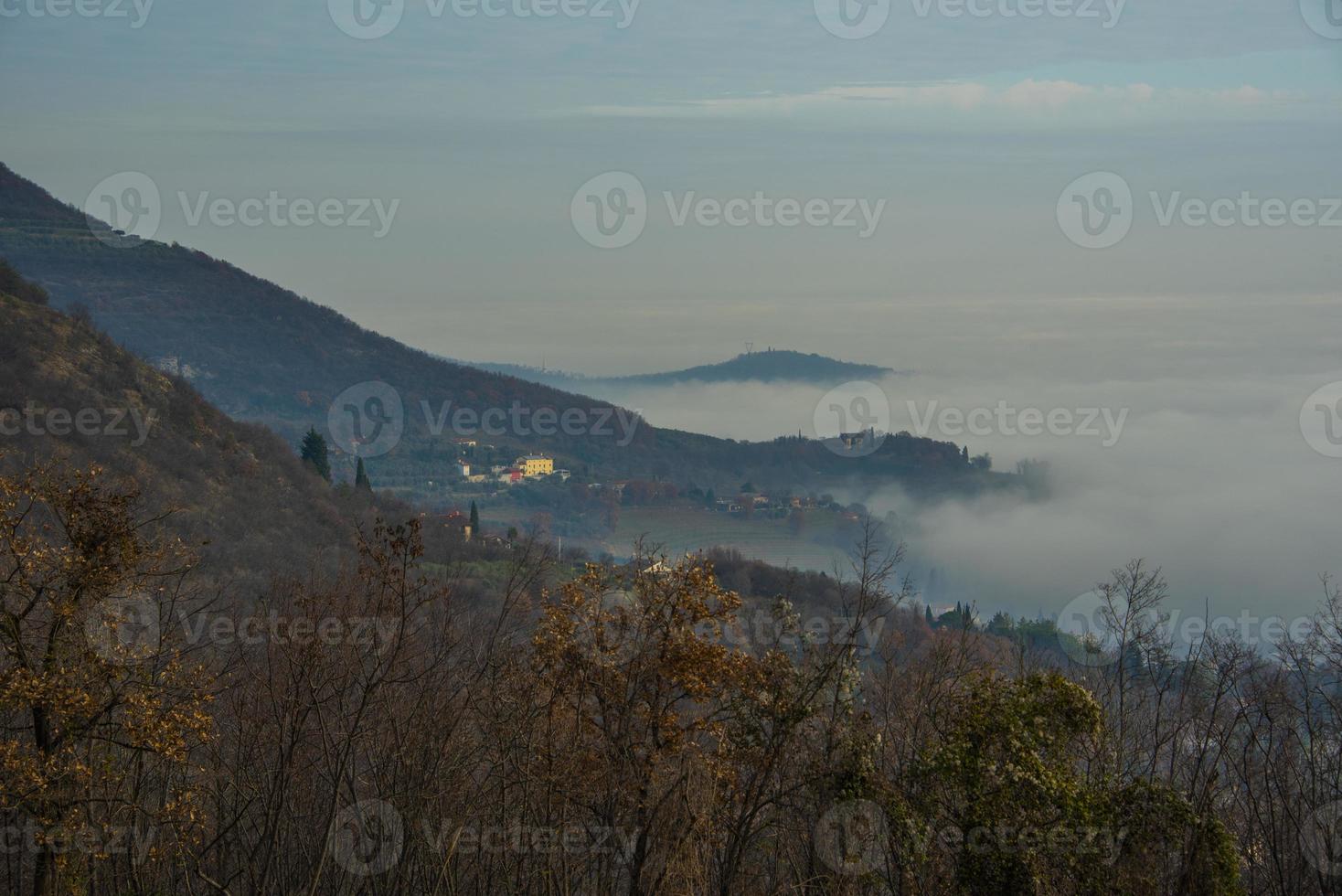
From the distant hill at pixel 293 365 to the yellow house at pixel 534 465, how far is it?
14.1 ft

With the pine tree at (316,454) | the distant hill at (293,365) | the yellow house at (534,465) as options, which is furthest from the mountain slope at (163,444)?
the yellow house at (534,465)

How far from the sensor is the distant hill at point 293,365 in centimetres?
15112

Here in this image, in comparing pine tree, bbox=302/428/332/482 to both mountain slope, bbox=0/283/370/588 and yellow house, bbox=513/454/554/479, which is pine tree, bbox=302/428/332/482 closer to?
mountain slope, bbox=0/283/370/588

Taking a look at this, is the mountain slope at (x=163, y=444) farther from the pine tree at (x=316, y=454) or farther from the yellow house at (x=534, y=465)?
the yellow house at (x=534, y=465)

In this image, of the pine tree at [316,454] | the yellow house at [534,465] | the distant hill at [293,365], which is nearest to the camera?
the pine tree at [316,454]

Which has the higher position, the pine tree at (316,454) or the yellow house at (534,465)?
the yellow house at (534,465)

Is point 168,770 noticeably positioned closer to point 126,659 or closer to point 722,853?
point 126,659

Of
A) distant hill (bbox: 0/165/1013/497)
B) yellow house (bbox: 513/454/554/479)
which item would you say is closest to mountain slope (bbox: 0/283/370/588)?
distant hill (bbox: 0/165/1013/497)

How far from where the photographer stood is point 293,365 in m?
167

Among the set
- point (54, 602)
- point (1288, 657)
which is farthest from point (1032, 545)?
point (54, 602)

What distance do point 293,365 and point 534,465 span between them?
3649 centimetres

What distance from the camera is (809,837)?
14820 millimetres

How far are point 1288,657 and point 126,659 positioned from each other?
54.7ft

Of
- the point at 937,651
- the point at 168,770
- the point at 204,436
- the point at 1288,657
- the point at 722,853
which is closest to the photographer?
the point at 722,853
